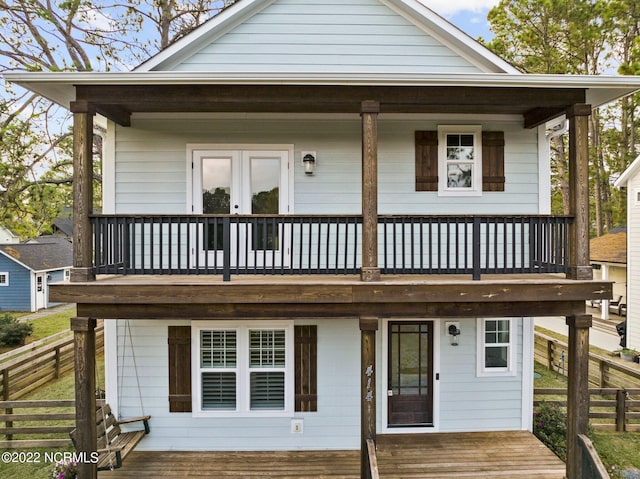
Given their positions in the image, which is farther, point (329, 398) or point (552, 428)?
point (552, 428)

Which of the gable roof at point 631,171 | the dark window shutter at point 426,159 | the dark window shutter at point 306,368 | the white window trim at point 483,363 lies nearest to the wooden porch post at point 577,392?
the white window trim at point 483,363

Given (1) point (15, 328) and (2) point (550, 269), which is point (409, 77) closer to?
(2) point (550, 269)

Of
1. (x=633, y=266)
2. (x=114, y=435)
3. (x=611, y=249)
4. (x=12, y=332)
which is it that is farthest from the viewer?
(x=611, y=249)

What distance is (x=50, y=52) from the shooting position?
431 inches

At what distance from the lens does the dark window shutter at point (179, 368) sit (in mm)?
5949

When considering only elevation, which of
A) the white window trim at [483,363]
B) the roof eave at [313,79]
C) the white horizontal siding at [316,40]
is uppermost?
the white horizontal siding at [316,40]

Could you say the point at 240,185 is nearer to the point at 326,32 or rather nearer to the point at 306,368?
the point at 326,32

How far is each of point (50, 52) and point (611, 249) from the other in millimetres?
23022

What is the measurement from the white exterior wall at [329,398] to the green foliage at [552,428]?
0.41m

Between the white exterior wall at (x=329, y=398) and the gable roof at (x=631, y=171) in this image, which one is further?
the gable roof at (x=631, y=171)

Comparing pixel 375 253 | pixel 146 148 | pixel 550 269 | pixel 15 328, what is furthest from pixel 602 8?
pixel 15 328

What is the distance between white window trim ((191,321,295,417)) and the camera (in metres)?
5.97

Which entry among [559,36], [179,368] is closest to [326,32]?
[179,368]

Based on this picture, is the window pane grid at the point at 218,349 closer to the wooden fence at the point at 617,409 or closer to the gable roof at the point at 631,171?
the wooden fence at the point at 617,409
